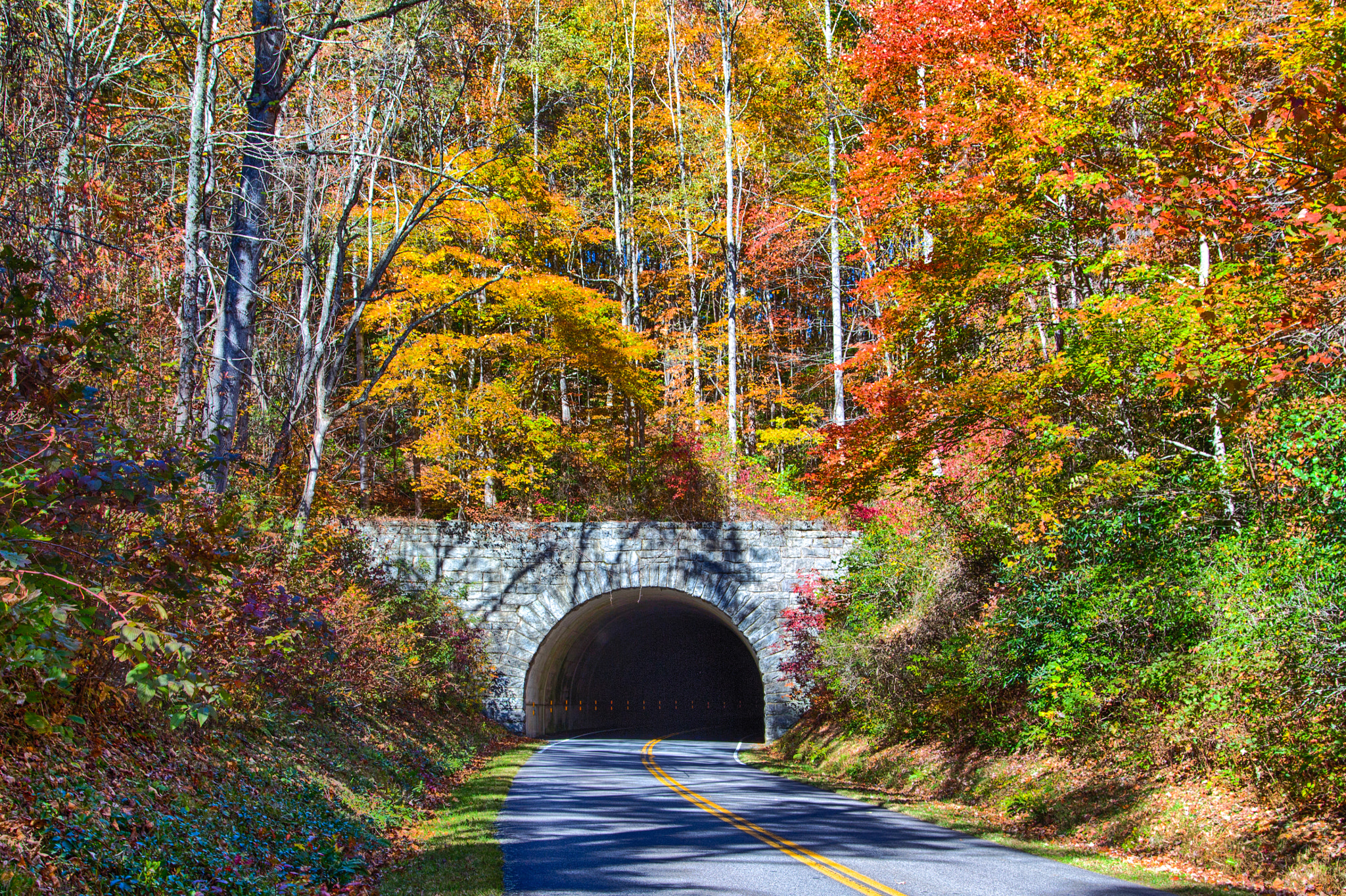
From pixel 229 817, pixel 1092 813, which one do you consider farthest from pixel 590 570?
pixel 229 817

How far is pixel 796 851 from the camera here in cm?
802

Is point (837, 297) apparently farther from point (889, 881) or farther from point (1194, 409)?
point (889, 881)

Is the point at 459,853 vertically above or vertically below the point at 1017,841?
above

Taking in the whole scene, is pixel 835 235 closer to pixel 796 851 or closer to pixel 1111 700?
pixel 1111 700

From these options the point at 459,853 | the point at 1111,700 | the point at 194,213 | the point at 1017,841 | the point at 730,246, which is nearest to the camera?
the point at 459,853

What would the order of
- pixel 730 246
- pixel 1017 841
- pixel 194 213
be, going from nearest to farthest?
pixel 194 213
pixel 1017 841
pixel 730 246

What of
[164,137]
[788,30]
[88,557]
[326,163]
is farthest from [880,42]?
[788,30]

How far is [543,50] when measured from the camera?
2614cm

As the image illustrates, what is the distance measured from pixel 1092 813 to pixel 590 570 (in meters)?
14.0

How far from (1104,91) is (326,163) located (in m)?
9.61

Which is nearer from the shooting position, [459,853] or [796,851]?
[459,853]

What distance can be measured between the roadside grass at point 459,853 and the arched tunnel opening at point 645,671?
1058 centimetres

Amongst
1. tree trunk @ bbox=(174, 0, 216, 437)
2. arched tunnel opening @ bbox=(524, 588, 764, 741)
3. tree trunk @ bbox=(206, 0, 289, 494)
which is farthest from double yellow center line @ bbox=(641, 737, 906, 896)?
arched tunnel opening @ bbox=(524, 588, 764, 741)

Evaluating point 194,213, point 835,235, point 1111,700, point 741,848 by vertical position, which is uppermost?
point 835,235
